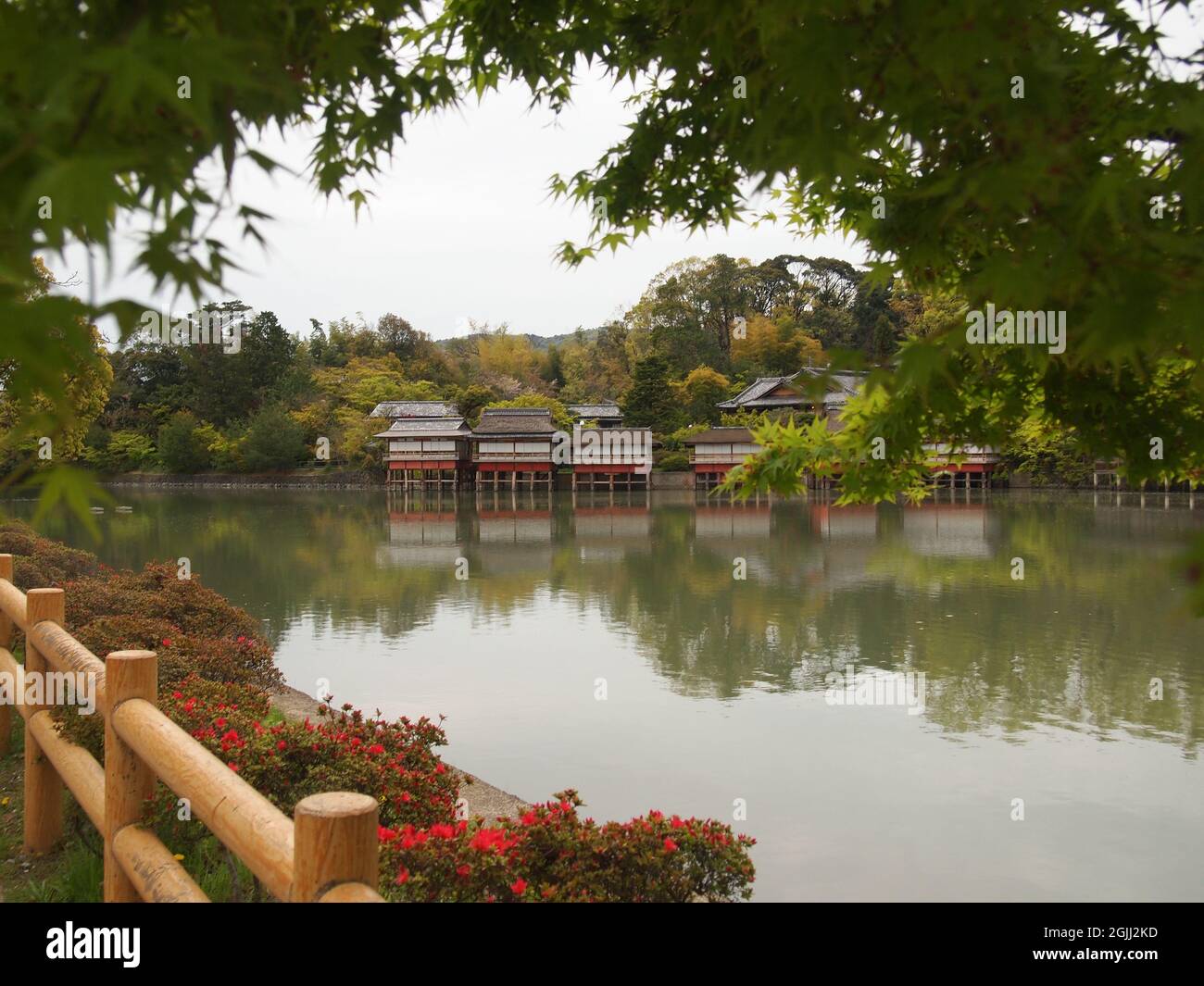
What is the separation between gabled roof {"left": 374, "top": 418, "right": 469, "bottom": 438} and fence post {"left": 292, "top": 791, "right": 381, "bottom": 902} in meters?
36.0

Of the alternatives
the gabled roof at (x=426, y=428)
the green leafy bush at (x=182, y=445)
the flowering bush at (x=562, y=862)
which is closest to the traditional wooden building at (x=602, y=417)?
the gabled roof at (x=426, y=428)

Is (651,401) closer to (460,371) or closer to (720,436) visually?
(720,436)

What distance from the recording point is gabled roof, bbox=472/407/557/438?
36.0 m

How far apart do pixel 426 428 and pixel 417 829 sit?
1366 inches

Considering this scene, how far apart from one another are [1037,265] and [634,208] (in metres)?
1.40

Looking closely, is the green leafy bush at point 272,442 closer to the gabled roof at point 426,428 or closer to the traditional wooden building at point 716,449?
the gabled roof at point 426,428

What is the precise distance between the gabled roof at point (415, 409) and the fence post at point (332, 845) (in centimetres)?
3781

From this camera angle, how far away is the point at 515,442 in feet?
120

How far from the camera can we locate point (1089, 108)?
1.37 m

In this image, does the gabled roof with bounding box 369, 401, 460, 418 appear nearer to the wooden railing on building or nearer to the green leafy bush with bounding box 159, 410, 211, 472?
the green leafy bush with bounding box 159, 410, 211, 472

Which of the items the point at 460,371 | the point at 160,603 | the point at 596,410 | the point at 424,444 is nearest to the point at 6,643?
the point at 160,603

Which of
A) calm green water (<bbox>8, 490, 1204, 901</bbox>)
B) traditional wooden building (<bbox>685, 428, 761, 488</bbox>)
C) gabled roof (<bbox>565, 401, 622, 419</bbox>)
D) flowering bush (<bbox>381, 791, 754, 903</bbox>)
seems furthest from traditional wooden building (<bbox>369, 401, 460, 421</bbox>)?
flowering bush (<bbox>381, 791, 754, 903</bbox>)

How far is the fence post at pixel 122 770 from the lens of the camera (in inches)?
95.3
